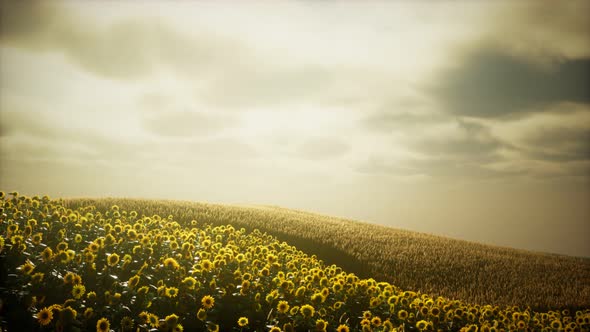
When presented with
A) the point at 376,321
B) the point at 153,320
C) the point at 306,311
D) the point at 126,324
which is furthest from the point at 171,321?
the point at 376,321

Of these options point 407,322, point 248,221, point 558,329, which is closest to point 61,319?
point 407,322

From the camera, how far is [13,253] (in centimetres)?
632

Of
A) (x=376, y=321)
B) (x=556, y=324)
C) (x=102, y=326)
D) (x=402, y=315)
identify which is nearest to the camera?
(x=102, y=326)

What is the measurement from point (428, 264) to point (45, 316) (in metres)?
14.4

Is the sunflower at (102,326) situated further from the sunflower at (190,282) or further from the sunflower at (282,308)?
the sunflower at (282,308)

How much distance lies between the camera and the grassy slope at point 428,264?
13.1m

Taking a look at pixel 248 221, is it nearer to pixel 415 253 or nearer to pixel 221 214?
pixel 221 214

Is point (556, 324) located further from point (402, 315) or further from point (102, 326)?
point (102, 326)

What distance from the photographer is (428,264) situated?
50.0 feet

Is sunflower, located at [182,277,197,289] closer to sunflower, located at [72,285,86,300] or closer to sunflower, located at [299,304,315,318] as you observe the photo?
sunflower, located at [72,285,86,300]

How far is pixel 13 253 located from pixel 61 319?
106 inches

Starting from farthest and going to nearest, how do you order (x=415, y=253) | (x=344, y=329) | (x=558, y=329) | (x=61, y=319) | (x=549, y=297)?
(x=415, y=253) < (x=549, y=297) < (x=558, y=329) < (x=344, y=329) < (x=61, y=319)

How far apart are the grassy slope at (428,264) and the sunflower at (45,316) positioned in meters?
10.8

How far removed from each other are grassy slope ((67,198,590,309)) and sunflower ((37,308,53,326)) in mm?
10773
